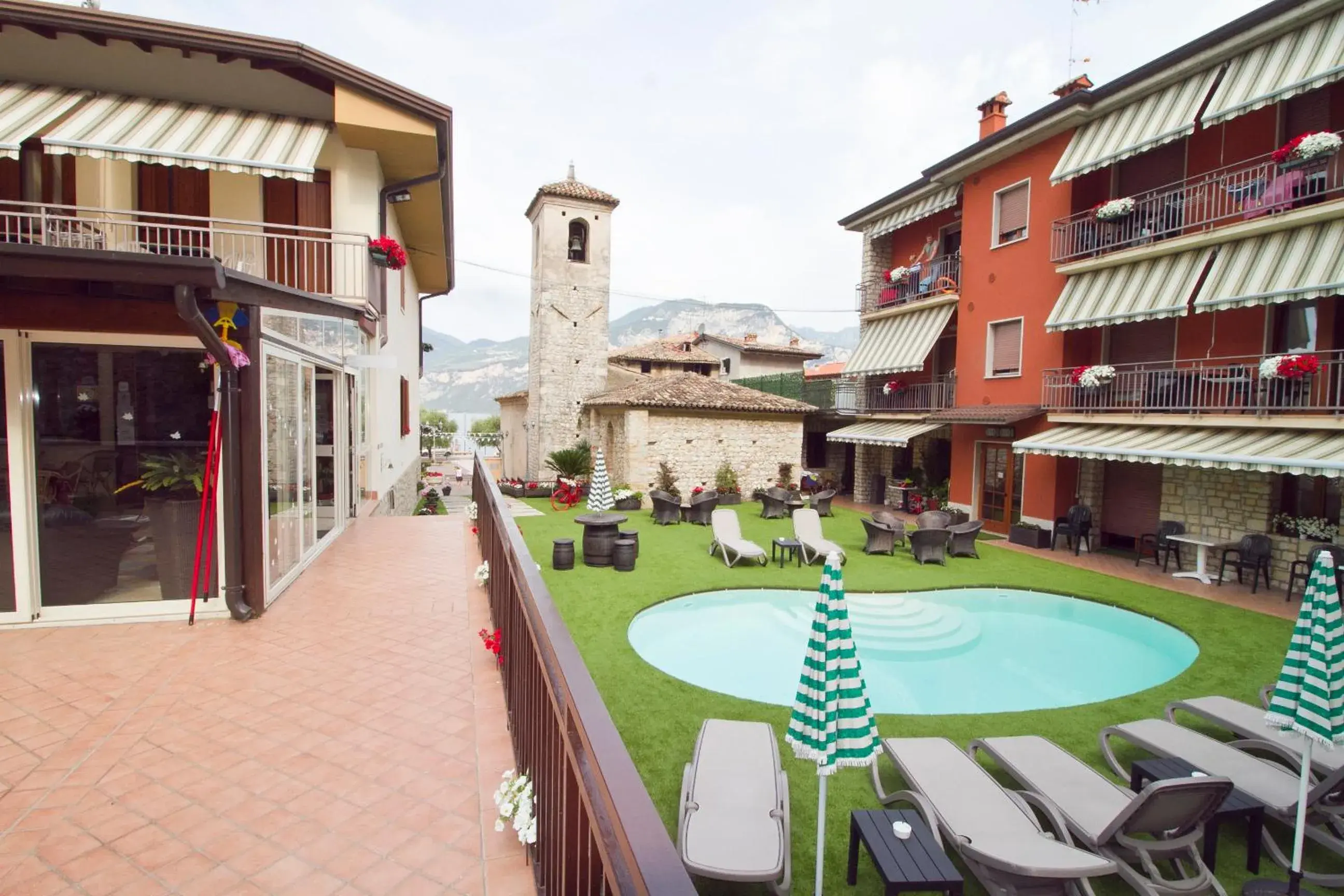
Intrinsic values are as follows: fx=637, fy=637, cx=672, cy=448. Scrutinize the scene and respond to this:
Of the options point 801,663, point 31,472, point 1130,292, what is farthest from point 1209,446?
point 31,472

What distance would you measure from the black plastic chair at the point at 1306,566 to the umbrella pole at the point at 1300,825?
9.14m

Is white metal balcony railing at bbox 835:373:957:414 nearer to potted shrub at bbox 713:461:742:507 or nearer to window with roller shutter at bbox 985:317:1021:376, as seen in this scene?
window with roller shutter at bbox 985:317:1021:376

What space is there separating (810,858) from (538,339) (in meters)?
29.1

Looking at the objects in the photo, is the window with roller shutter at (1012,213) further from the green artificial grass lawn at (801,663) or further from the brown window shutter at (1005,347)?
the green artificial grass lawn at (801,663)

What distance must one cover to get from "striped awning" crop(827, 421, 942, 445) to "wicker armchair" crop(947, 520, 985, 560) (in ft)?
17.6

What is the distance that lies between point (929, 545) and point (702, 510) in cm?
701

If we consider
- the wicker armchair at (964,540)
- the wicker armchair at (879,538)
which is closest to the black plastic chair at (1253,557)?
the wicker armchair at (964,540)

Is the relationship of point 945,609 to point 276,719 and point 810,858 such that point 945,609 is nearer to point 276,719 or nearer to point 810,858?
point 810,858

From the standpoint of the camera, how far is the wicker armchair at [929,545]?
14602 mm

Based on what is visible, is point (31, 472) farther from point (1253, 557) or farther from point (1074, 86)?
point (1074, 86)

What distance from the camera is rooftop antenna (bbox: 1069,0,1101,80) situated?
702 inches

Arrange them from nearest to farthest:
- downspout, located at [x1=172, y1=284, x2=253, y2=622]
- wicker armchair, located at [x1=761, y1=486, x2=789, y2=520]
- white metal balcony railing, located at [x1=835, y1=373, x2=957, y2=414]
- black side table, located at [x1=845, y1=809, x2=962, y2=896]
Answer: black side table, located at [x1=845, y1=809, x2=962, y2=896]
downspout, located at [x1=172, y1=284, x2=253, y2=622]
wicker armchair, located at [x1=761, y1=486, x2=789, y2=520]
white metal balcony railing, located at [x1=835, y1=373, x2=957, y2=414]

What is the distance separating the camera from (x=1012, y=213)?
18.5 meters

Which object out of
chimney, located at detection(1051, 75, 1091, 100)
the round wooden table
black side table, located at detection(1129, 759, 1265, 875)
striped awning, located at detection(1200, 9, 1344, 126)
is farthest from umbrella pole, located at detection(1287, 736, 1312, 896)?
chimney, located at detection(1051, 75, 1091, 100)
